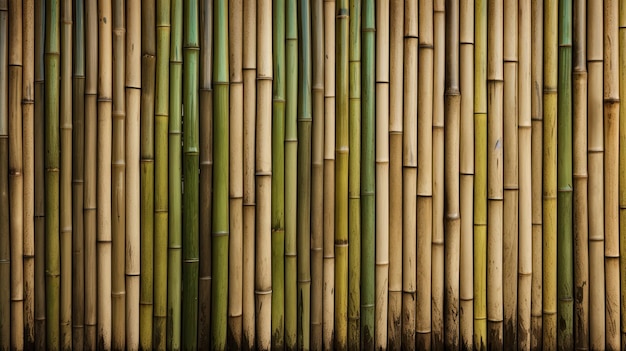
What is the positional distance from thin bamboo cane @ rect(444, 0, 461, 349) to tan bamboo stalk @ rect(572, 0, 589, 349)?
221mm

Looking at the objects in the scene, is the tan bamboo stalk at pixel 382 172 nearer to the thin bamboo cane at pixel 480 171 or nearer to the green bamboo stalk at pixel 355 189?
the green bamboo stalk at pixel 355 189

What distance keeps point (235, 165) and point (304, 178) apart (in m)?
0.13

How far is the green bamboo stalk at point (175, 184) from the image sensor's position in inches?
43.3

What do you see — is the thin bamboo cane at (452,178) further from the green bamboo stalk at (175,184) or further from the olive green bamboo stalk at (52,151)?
the olive green bamboo stalk at (52,151)

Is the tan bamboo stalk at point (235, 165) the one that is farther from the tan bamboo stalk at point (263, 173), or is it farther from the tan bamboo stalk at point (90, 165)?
the tan bamboo stalk at point (90, 165)

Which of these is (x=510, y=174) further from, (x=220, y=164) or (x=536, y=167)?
(x=220, y=164)

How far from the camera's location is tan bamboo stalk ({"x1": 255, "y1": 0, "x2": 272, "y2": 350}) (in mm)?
1104

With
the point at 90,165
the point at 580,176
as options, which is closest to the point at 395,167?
the point at 580,176

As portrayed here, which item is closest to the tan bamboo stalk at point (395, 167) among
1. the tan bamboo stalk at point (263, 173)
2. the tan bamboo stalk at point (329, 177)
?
the tan bamboo stalk at point (329, 177)

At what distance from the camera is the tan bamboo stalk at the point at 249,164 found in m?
1.10

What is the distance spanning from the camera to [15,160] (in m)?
1.08

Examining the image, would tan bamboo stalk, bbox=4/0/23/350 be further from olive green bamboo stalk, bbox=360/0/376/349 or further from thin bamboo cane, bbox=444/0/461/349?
thin bamboo cane, bbox=444/0/461/349

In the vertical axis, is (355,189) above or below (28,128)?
below

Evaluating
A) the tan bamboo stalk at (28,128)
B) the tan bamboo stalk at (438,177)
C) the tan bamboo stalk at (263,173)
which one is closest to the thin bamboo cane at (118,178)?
the tan bamboo stalk at (28,128)
